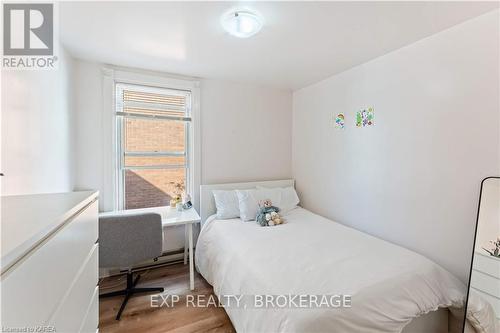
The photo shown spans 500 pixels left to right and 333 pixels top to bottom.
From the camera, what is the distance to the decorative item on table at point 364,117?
2308 mm

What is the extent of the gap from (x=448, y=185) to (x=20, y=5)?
3235 millimetres

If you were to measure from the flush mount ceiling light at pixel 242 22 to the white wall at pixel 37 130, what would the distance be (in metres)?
1.38

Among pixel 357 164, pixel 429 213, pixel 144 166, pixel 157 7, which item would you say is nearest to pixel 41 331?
pixel 157 7

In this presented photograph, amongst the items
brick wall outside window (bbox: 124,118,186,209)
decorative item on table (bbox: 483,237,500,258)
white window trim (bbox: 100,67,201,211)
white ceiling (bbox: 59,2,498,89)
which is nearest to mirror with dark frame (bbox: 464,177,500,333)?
decorative item on table (bbox: 483,237,500,258)

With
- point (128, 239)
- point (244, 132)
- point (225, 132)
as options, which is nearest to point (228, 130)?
point (225, 132)

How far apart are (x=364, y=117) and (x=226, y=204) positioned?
6.09ft

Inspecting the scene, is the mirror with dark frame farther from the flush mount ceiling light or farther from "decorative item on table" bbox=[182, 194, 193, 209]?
"decorative item on table" bbox=[182, 194, 193, 209]

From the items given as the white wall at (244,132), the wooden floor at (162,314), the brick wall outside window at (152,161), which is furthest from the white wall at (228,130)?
the wooden floor at (162,314)

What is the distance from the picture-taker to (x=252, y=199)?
2.71 meters

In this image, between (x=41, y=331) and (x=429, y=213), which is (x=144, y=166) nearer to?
(x=41, y=331)

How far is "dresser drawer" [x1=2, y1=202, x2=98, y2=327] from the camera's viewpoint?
492 mm

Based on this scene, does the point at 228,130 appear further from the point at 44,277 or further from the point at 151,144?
the point at 44,277

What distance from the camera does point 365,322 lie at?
3.99 feet

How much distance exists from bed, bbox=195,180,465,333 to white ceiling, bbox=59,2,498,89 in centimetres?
178
